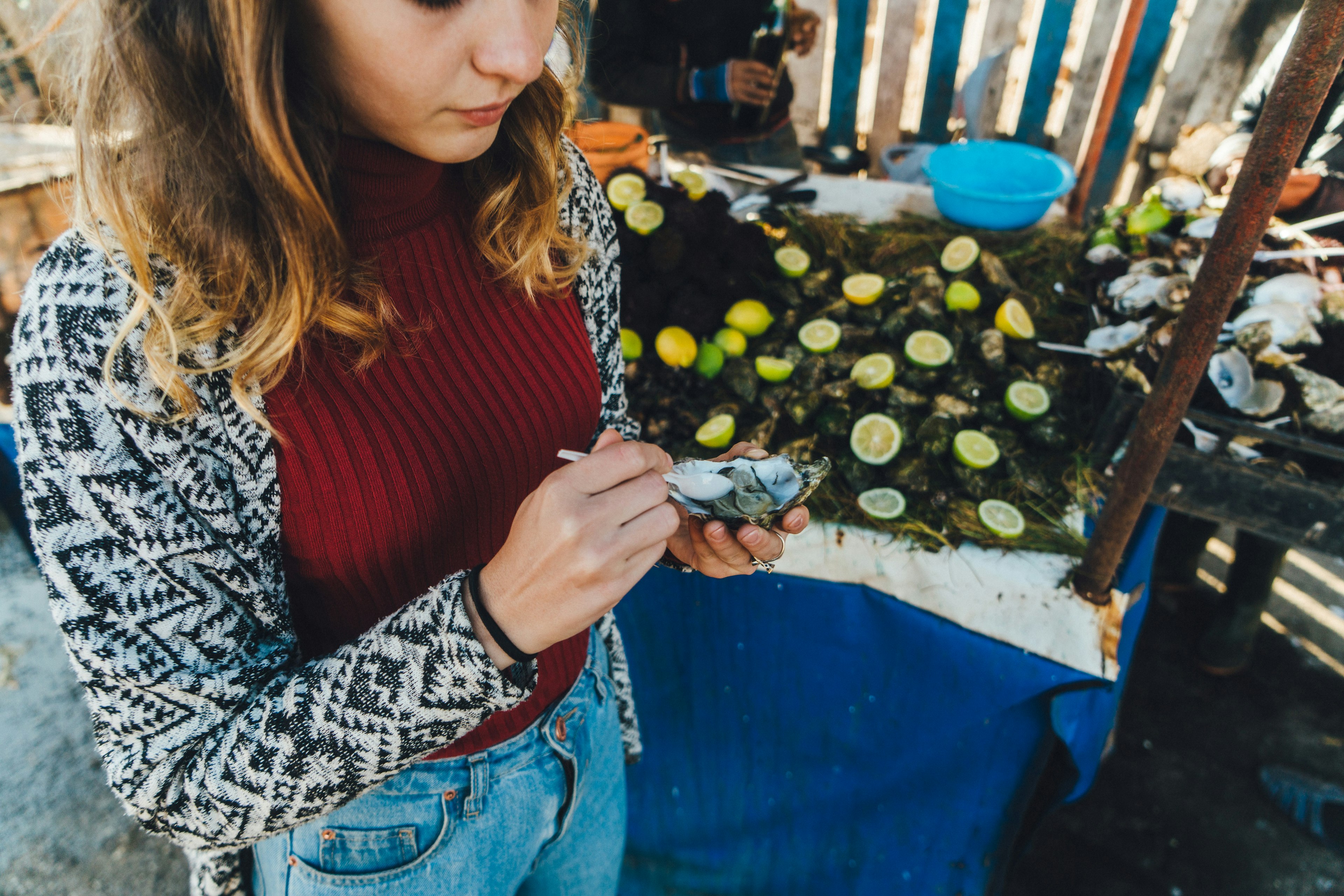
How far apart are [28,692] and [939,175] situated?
452 cm

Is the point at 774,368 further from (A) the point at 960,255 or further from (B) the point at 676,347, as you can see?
(A) the point at 960,255

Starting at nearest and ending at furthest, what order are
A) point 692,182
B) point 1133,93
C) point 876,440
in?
point 876,440, point 692,182, point 1133,93

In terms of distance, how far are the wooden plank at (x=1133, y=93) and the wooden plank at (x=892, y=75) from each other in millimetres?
1560

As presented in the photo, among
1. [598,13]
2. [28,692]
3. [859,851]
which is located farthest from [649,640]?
[598,13]

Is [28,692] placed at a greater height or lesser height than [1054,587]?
lesser

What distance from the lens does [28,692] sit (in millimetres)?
3123

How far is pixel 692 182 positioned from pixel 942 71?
13.4ft

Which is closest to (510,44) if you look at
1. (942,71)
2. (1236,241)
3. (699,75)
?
(1236,241)

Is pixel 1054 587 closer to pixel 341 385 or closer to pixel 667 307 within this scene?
pixel 667 307

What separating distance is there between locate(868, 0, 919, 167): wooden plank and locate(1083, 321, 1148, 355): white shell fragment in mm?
3475

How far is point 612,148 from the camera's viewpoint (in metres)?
2.65

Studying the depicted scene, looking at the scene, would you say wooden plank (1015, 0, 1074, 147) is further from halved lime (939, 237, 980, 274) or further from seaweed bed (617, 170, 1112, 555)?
halved lime (939, 237, 980, 274)

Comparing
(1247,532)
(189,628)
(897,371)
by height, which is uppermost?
(189,628)

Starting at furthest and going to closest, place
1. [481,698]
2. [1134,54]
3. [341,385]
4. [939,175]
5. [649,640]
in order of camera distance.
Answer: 1. [1134,54]
2. [939,175]
3. [649,640]
4. [341,385]
5. [481,698]
